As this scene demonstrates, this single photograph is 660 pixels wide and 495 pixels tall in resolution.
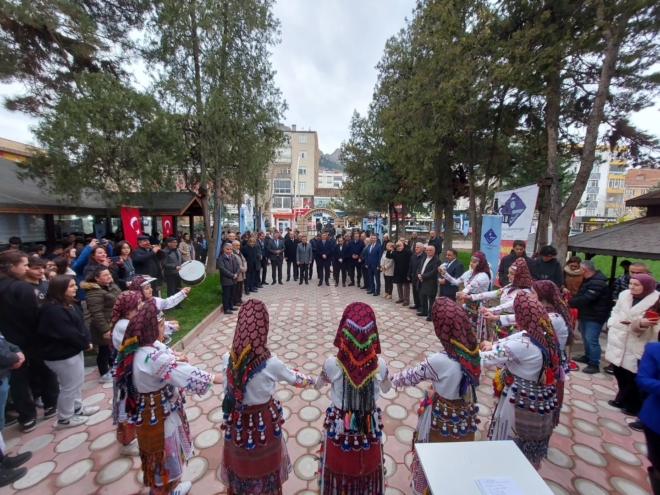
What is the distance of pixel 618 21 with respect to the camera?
19.5 ft

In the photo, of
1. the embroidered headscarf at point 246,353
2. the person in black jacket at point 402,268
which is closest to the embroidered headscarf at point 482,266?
the person in black jacket at point 402,268

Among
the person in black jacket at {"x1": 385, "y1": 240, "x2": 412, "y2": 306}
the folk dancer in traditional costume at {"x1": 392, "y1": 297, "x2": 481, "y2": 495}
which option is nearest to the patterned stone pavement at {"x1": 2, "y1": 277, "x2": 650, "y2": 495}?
the folk dancer in traditional costume at {"x1": 392, "y1": 297, "x2": 481, "y2": 495}

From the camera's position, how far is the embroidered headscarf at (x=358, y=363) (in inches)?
72.9

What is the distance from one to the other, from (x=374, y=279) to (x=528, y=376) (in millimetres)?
6673

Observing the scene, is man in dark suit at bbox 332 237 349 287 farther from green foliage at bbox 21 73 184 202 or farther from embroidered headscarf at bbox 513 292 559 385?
embroidered headscarf at bbox 513 292 559 385

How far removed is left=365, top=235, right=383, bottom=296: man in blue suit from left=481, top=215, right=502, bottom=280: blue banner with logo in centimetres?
287

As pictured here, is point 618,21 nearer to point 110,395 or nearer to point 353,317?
point 353,317

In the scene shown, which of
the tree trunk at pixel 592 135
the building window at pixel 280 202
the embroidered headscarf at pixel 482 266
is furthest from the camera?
the building window at pixel 280 202

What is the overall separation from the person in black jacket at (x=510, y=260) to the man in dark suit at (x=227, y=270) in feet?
19.6

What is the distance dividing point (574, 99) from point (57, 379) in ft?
42.8

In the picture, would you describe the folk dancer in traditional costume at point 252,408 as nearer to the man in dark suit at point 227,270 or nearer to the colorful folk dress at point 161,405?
the colorful folk dress at point 161,405

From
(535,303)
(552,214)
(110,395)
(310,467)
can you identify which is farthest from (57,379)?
(552,214)

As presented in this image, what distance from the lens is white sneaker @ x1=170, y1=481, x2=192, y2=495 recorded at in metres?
2.33

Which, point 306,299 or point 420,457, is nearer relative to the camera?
point 420,457
